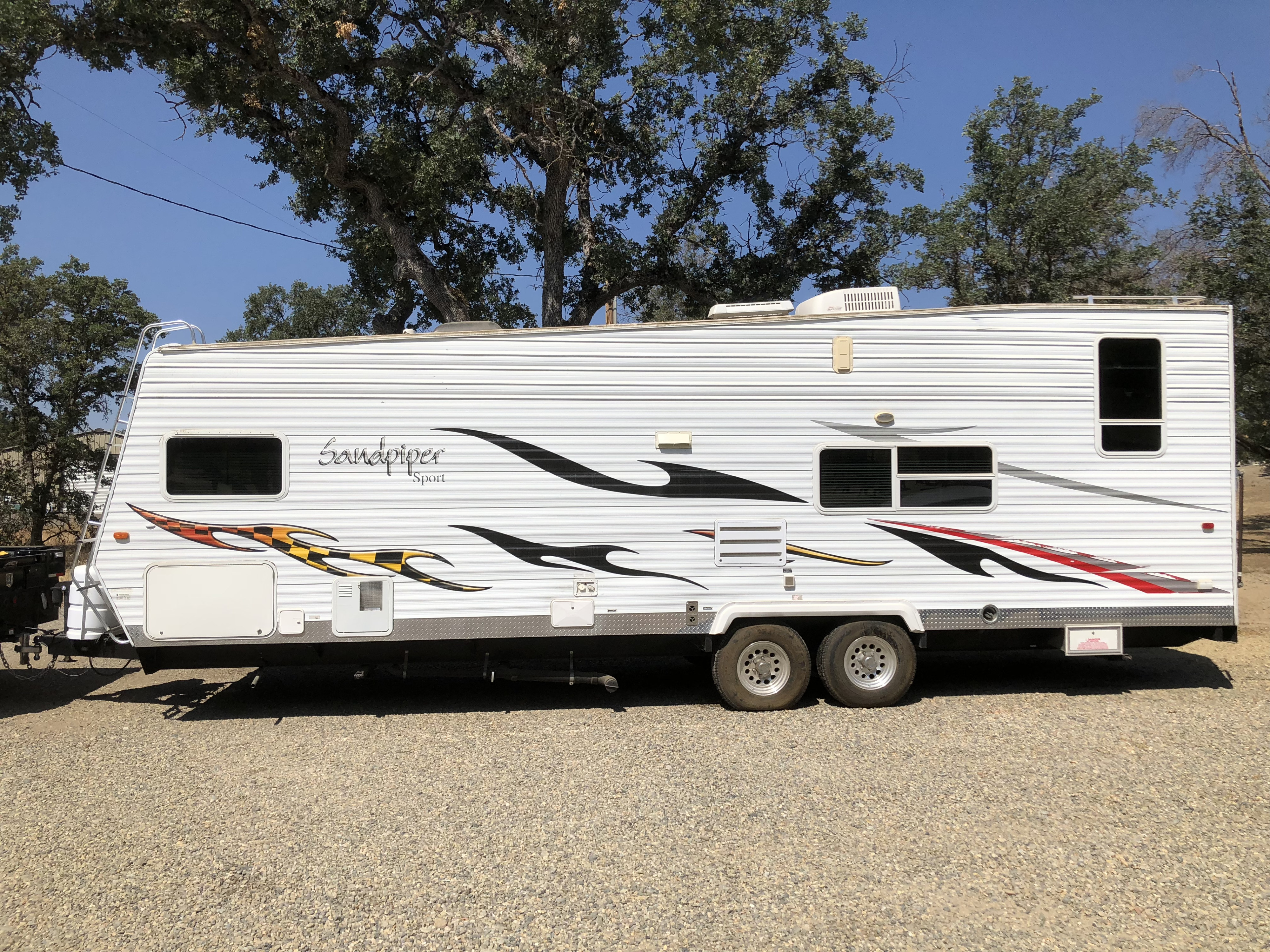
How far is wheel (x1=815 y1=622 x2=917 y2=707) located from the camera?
7105 millimetres

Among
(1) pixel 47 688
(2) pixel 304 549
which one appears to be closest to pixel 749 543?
(2) pixel 304 549

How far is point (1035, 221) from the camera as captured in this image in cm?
1284

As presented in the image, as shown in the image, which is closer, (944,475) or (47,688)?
(944,475)

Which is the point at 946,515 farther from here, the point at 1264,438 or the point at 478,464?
the point at 1264,438

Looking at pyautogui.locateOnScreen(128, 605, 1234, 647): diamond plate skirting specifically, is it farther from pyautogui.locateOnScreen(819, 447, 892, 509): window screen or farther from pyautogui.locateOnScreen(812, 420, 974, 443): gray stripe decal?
pyautogui.locateOnScreen(812, 420, 974, 443): gray stripe decal

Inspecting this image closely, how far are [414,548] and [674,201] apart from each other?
9401mm

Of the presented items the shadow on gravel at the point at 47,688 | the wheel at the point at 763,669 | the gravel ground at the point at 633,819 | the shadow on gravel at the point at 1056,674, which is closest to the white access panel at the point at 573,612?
the gravel ground at the point at 633,819

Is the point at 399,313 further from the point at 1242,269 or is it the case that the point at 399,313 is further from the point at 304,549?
the point at 1242,269

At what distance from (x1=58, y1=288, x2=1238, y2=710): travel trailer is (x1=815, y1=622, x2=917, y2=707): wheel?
0.08 ft

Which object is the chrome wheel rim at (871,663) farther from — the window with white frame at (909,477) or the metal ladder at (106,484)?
the metal ladder at (106,484)

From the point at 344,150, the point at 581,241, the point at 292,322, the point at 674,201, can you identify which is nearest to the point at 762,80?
the point at 674,201

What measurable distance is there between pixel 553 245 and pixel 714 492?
25.8 ft

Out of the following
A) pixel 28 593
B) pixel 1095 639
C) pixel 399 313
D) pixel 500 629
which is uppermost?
pixel 399 313

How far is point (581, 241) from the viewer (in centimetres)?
1462
